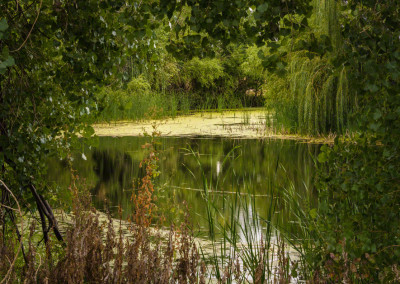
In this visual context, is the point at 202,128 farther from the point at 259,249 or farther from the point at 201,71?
the point at 259,249

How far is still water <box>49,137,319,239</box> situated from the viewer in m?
6.36

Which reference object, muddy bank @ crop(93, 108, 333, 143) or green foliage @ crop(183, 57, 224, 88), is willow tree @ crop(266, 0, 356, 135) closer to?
muddy bank @ crop(93, 108, 333, 143)

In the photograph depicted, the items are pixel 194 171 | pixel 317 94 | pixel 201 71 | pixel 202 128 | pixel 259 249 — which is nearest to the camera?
pixel 259 249

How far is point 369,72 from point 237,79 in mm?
28209

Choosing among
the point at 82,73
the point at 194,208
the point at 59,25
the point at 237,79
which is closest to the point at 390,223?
the point at 82,73

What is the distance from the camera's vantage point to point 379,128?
2.00 m

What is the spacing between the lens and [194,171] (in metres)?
8.95

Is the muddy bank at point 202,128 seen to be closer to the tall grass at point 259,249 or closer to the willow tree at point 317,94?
the willow tree at point 317,94

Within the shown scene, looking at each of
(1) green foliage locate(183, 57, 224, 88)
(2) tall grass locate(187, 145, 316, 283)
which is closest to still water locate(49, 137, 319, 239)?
(2) tall grass locate(187, 145, 316, 283)

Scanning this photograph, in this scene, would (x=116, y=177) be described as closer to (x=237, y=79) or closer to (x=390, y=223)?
(x=390, y=223)

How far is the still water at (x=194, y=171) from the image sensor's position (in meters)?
6.36

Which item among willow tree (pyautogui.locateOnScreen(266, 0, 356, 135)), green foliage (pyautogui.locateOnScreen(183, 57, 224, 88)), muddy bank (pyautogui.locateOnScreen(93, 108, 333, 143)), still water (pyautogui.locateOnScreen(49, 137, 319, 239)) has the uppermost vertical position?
green foliage (pyautogui.locateOnScreen(183, 57, 224, 88))

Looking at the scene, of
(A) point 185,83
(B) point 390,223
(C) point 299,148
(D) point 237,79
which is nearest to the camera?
(B) point 390,223

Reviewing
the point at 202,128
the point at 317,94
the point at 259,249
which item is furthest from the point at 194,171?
the point at 202,128
